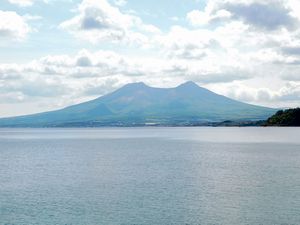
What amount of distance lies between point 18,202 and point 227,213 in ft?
81.4

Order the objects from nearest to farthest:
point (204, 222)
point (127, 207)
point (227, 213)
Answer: point (204, 222), point (227, 213), point (127, 207)

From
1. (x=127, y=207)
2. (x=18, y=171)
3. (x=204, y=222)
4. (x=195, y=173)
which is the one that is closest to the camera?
(x=204, y=222)

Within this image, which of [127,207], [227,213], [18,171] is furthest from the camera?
[18,171]

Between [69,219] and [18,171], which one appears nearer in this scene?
[69,219]

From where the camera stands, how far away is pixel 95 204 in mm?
52219

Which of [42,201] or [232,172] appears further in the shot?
[232,172]

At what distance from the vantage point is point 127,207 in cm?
5016

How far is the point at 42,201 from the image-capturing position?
5391 cm

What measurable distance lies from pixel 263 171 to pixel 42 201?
42.6m

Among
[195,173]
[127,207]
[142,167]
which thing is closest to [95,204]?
[127,207]

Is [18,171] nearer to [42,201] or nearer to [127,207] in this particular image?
[42,201]

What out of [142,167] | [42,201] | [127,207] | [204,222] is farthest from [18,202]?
[142,167]

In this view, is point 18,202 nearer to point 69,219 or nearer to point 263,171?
point 69,219

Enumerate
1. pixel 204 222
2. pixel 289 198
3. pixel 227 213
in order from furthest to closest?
pixel 289 198 < pixel 227 213 < pixel 204 222
